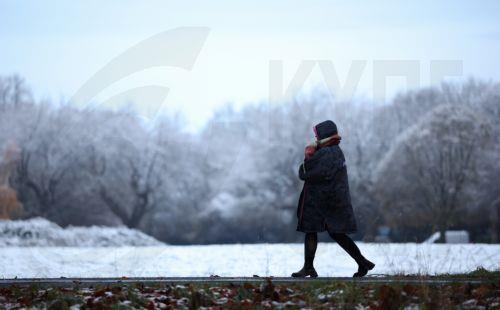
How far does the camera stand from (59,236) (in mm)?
32562

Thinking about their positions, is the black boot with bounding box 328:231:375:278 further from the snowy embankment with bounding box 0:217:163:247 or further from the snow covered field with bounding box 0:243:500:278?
the snowy embankment with bounding box 0:217:163:247

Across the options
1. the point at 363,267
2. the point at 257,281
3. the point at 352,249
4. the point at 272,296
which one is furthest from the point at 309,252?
the point at 272,296

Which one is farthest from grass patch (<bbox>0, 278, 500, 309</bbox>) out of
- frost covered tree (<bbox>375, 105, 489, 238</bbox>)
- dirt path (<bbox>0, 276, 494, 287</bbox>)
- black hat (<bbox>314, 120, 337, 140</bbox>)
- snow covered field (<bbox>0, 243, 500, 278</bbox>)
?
frost covered tree (<bbox>375, 105, 489, 238</bbox>)

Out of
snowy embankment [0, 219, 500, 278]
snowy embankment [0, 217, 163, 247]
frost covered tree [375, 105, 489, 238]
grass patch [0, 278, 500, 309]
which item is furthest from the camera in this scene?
frost covered tree [375, 105, 489, 238]

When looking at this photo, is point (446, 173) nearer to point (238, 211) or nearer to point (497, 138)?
point (497, 138)

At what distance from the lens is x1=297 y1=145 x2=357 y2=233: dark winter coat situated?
1008 cm

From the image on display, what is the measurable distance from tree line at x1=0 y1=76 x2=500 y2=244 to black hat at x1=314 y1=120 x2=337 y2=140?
38.1 metres

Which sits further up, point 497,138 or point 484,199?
point 497,138

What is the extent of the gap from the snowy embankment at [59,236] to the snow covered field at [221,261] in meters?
6.94

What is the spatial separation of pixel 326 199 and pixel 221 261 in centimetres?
1019

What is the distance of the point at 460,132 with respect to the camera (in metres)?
48.2

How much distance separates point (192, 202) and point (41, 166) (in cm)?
1057

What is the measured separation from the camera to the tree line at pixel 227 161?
49406 millimetres

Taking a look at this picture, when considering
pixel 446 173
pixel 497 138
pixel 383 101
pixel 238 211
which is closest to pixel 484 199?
pixel 446 173
